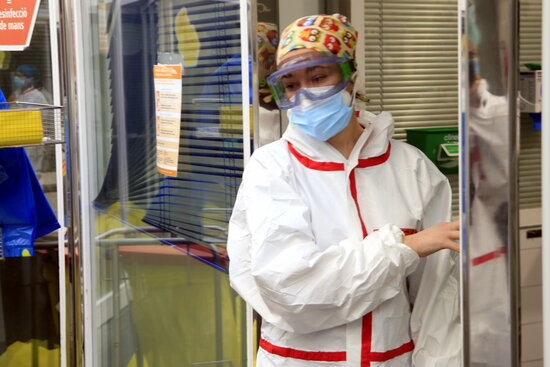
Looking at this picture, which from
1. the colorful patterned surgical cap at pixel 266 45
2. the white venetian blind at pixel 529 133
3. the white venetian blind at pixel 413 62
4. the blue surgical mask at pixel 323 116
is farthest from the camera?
the white venetian blind at pixel 413 62

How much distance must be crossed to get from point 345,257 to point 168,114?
1248 millimetres

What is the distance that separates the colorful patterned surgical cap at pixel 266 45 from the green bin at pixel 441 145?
69 cm

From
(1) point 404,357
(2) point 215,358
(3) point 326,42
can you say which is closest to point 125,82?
(2) point 215,358

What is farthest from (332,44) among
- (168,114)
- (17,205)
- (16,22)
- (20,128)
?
(16,22)

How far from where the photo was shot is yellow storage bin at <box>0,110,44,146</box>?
310cm

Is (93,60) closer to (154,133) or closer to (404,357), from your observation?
(154,133)

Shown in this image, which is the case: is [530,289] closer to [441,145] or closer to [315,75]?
[315,75]

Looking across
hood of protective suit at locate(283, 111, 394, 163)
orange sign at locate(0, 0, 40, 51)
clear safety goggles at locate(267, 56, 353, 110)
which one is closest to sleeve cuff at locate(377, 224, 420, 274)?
hood of protective suit at locate(283, 111, 394, 163)

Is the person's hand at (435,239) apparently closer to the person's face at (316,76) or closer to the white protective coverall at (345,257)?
the white protective coverall at (345,257)

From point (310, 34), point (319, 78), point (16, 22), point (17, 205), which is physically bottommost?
point (17, 205)

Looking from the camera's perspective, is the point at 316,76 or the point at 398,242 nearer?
the point at 398,242

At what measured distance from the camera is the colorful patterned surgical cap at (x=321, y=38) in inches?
76.0

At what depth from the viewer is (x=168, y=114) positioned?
2.80 meters

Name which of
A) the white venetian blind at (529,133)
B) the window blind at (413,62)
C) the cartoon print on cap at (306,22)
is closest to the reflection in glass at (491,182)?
the white venetian blind at (529,133)
